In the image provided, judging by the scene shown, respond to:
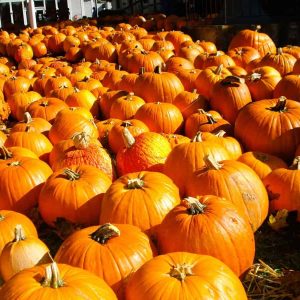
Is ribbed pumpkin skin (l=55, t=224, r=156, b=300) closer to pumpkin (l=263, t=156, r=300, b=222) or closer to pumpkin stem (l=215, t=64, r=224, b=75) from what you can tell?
pumpkin (l=263, t=156, r=300, b=222)

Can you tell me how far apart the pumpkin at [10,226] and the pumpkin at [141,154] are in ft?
3.22

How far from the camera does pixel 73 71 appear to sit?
7176 mm

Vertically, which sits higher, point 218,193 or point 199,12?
point 199,12

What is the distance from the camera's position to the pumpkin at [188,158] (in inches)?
132

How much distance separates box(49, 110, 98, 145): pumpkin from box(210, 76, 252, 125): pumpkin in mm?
1279

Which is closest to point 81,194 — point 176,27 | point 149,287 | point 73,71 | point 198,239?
point 198,239

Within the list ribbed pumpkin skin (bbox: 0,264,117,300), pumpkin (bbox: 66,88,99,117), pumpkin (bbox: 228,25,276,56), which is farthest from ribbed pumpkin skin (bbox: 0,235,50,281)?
pumpkin (bbox: 228,25,276,56)

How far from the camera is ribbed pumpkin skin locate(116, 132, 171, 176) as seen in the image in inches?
141

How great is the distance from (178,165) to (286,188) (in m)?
0.77

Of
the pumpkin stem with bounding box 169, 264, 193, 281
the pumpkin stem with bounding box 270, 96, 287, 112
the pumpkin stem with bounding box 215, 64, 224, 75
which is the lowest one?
the pumpkin stem with bounding box 169, 264, 193, 281

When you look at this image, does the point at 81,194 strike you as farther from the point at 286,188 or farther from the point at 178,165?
the point at 286,188

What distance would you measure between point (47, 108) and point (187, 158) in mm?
2409

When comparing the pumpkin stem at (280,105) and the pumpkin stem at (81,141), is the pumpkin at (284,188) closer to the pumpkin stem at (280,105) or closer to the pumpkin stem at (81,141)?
the pumpkin stem at (280,105)

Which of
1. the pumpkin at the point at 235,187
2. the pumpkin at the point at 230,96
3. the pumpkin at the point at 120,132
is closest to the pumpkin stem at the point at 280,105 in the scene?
the pumpkin at the point at 230,96
